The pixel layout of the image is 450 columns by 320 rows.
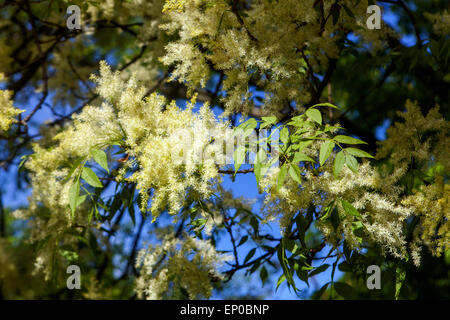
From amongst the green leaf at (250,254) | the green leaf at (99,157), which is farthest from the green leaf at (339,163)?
the green leaf at (250,254)

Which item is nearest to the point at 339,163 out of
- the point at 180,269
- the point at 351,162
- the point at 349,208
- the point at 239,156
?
the point at 351,162

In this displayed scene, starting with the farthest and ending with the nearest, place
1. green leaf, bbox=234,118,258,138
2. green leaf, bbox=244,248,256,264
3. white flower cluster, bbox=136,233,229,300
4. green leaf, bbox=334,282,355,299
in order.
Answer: green leaf, bbox=244,248,256,264
white flower cluster, bbox=136,233,229,300
green leaf, bbox=334,282,355,299
green leaf, bbox=234,118,258,138

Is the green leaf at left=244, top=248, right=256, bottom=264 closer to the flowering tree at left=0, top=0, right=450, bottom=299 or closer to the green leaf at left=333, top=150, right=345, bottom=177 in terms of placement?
the flowering tree at left=0, top=0, right=450, bottom=299

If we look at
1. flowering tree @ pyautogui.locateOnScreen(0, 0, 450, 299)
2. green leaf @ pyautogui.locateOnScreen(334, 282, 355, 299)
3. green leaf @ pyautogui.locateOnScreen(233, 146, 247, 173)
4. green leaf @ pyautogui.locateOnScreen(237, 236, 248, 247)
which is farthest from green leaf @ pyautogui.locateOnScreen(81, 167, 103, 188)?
green leaf @ pyautogui.locateOnScreen(334, 282, 355, 299)

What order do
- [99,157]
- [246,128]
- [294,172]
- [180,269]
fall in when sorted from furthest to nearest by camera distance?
1. [180,269]
2. [99,157]
3. [246,128]
4. [294,172]

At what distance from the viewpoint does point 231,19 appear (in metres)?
1.84

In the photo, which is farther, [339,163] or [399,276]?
[399,276]

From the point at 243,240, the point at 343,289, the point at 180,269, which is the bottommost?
the point at 343,289

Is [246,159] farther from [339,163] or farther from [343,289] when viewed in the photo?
[343,289]

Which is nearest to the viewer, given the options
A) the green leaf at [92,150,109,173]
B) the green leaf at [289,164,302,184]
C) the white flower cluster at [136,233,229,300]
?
the green leaf at [289,164,302,184]

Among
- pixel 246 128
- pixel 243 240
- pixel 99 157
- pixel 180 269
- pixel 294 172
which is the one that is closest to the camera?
pixel 294 172

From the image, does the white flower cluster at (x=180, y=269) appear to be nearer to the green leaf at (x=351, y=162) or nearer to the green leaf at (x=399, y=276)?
the green leaf at (x=399, y=276)

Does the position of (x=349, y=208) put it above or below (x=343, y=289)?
above

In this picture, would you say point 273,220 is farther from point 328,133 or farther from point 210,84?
point 210,84
